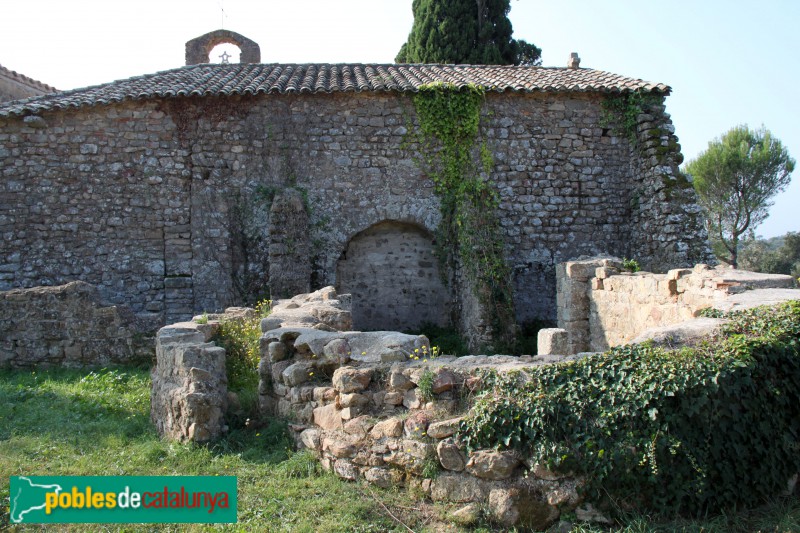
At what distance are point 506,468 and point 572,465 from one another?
42 centimetres

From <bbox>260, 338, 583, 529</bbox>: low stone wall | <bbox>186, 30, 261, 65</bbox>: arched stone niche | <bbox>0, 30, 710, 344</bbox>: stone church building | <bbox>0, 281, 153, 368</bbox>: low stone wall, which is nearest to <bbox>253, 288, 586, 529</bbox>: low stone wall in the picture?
<bbox>260, 338, 583, 529</bbox>: low stone wall

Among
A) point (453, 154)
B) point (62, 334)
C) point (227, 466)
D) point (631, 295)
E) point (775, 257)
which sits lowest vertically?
point (227, 466)

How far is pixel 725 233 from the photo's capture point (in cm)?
2844

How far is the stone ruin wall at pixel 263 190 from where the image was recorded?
12.8m

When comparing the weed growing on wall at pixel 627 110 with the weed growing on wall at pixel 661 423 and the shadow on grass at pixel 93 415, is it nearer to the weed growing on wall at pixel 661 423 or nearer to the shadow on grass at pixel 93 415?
the weed growing on wall at pixel 661 423

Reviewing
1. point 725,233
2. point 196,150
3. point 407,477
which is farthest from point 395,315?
point 725,233

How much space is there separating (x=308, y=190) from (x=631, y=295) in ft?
23.6

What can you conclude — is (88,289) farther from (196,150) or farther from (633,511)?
(633,511)

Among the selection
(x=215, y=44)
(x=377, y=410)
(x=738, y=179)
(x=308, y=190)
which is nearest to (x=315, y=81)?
(x=308, y=190)

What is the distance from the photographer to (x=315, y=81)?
45.5 feet

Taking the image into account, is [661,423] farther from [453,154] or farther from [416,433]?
[453,154]

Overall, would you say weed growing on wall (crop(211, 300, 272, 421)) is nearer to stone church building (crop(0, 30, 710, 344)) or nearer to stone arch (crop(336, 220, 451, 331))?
stone church building (crop(0, 30, 710, 344))

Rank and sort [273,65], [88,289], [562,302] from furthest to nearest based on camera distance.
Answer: [273,65]
[562,302]
[88,289]

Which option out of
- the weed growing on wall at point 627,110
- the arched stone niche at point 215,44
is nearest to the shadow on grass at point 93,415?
the weed growing on wall at point 627,110
